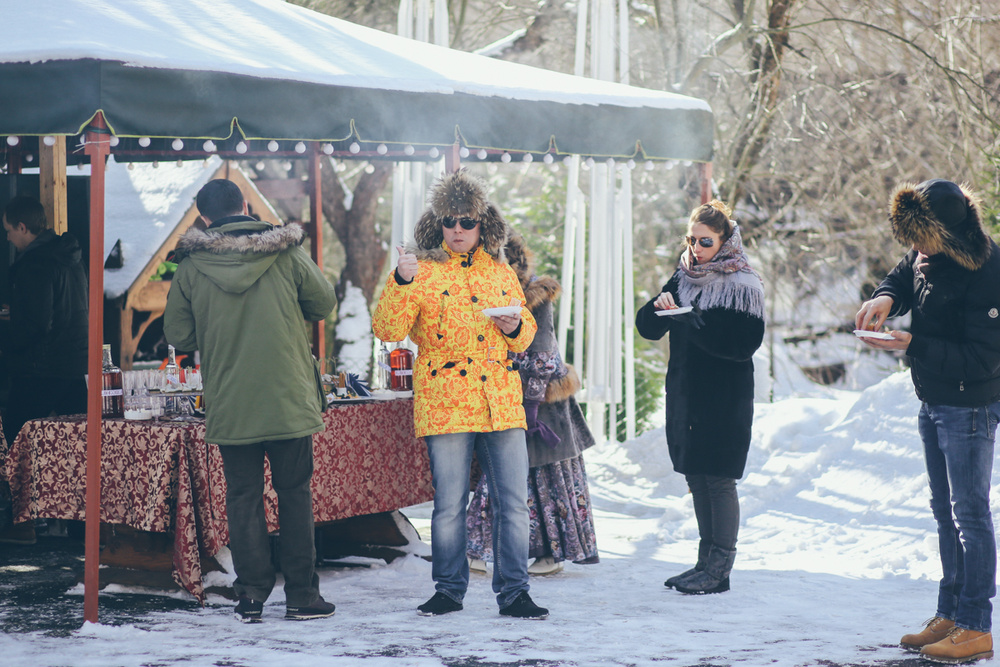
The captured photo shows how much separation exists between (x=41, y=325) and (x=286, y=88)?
231 centimetres

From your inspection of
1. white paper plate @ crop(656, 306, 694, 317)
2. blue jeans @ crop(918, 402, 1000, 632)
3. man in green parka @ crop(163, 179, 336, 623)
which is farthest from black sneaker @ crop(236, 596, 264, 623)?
blue jeans @ crop(918, 402, 1000, 632)

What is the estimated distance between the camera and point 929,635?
3.95 m

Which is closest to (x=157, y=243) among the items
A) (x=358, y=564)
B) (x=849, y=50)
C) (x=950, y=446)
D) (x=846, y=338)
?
(x=358, y=564)

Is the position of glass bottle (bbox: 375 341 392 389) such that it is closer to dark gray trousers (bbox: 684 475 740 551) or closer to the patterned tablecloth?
the patterned tablecloth

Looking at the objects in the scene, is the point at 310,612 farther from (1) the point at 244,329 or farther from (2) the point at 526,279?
(2) the point at 526,279

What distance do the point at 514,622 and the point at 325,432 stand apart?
1.27 m

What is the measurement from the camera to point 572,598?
4902mm

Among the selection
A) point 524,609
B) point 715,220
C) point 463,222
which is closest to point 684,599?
point 524,609

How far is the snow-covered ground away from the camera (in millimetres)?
3992

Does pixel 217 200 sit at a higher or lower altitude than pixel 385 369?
higher

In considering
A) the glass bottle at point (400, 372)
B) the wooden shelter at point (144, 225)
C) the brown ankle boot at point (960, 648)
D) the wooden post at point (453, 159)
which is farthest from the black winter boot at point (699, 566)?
the wooden shelter at point (144, 225)

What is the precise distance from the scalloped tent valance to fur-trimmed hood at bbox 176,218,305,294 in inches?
15.2

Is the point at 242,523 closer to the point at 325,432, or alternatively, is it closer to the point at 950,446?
the point at 325,432

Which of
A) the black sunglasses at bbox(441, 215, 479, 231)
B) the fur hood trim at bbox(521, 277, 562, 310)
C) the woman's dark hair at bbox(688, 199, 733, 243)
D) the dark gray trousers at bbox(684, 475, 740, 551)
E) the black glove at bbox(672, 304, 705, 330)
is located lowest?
the dark gray trousers at bbox(684, 475, 740, 551)
